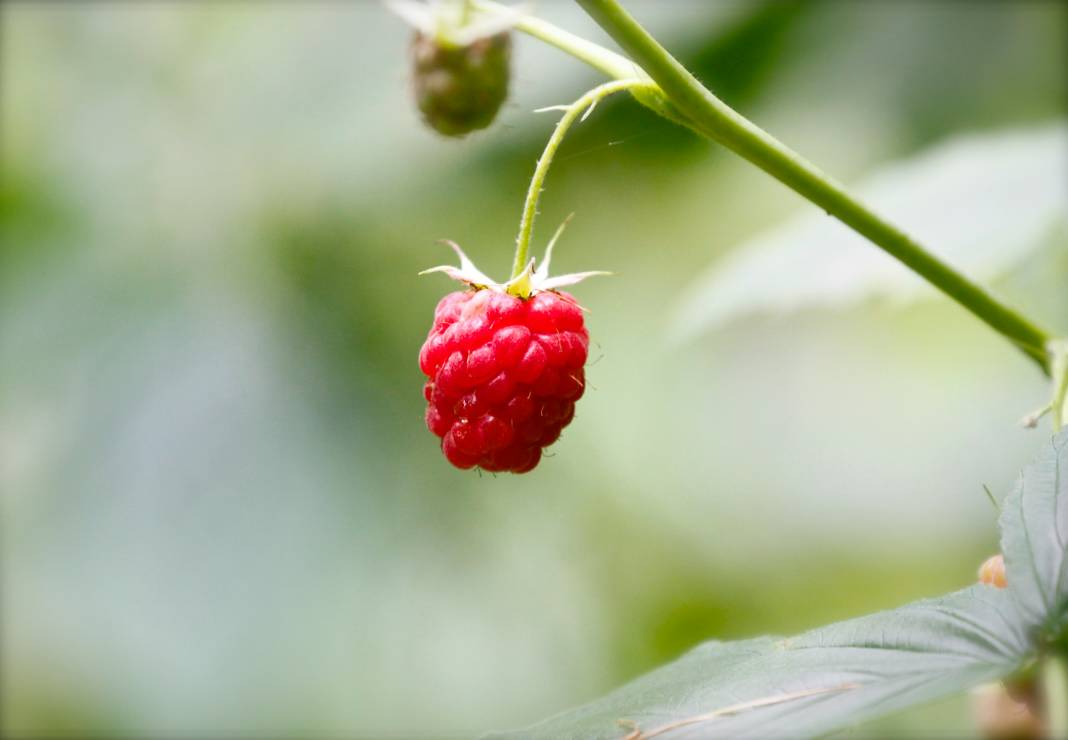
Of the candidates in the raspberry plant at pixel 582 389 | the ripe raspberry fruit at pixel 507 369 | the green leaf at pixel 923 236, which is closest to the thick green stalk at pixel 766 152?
the raspberry plant at pixel 582 389

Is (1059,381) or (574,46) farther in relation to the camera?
(1059,381)

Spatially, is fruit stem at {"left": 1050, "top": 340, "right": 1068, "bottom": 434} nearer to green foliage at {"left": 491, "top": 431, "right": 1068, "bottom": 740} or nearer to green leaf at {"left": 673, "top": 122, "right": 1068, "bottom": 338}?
green foliage at {"left": 491, "top": 431, "right": 1068, "bottom": 740}

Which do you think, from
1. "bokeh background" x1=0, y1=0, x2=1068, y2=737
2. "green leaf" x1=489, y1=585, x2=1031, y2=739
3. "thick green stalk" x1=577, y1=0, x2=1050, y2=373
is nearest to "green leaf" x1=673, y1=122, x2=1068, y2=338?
"bokeh background" x1=0, y1=0, x2=1068, y2=737

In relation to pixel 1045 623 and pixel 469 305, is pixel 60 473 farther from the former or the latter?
pixel 1045 623

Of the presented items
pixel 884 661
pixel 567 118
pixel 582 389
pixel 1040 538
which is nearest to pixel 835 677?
pixel 884 661

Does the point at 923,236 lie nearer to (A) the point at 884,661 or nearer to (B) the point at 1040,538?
(B) the point at 1040,538

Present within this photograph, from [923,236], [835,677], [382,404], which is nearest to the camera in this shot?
[835,677]

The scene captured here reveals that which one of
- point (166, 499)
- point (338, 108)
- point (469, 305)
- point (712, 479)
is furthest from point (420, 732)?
point (469, 305)
